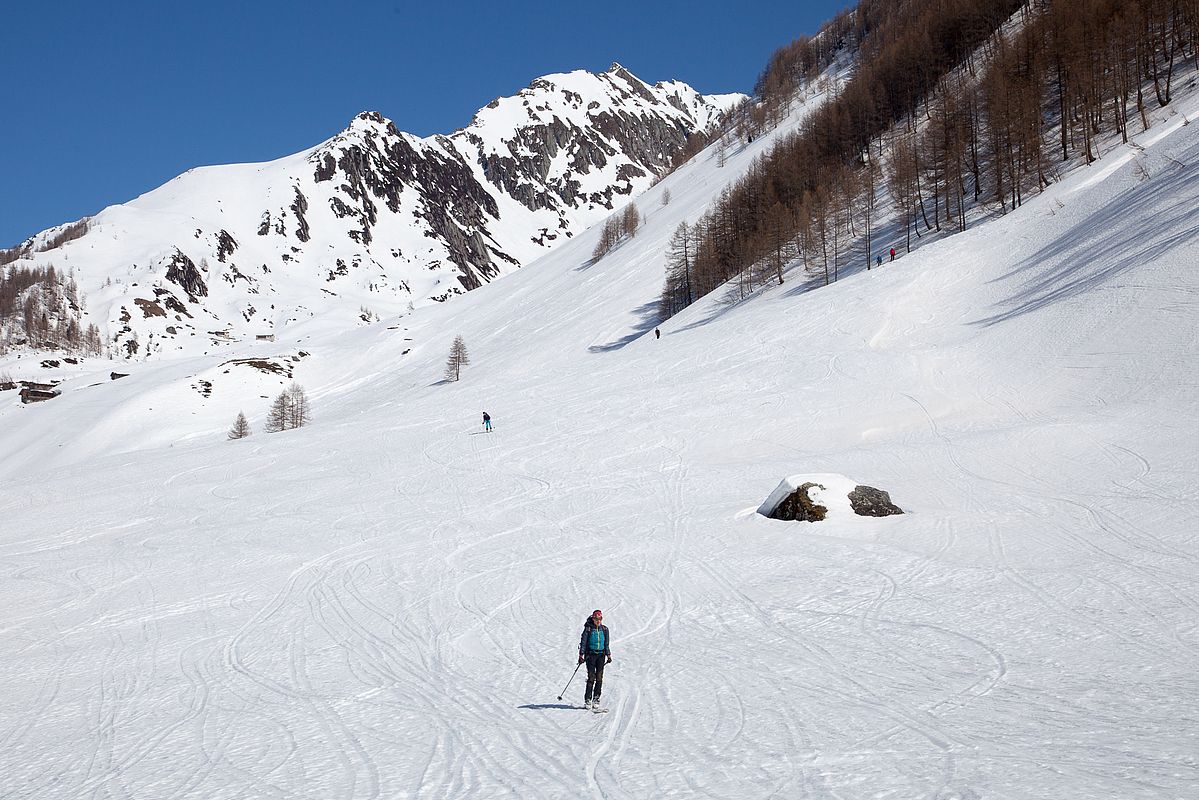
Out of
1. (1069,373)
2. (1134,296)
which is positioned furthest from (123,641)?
(1134,296)

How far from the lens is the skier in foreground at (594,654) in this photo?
896 centimetres

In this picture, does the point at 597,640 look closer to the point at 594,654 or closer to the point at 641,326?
the point at 594,654

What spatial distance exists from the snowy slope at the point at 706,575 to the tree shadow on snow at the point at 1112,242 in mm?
233

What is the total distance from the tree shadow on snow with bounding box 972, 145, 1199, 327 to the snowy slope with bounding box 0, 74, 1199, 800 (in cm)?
23

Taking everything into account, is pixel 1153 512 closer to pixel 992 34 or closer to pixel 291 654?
pixel 291 654

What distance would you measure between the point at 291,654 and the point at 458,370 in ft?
175

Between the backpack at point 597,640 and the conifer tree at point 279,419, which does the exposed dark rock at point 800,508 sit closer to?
the backpack at point 597,640

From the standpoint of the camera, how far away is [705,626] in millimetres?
12039

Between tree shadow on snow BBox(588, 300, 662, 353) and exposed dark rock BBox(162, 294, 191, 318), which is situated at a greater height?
exposed dark rock BBox(162, 294, 191, 318)

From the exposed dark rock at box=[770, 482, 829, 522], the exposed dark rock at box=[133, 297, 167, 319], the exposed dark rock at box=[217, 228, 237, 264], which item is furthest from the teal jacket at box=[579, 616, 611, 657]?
the exposed dark rock at box=[217, 228, 237, 264]

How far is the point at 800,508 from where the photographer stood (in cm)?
1753

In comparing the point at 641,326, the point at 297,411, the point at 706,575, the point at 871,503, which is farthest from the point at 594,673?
the point at 297,411

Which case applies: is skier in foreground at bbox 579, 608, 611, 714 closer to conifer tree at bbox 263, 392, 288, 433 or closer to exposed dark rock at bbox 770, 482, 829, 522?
exposed dark rock at bbox 770, 482, 829, 522

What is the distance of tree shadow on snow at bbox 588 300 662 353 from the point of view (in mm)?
59344
